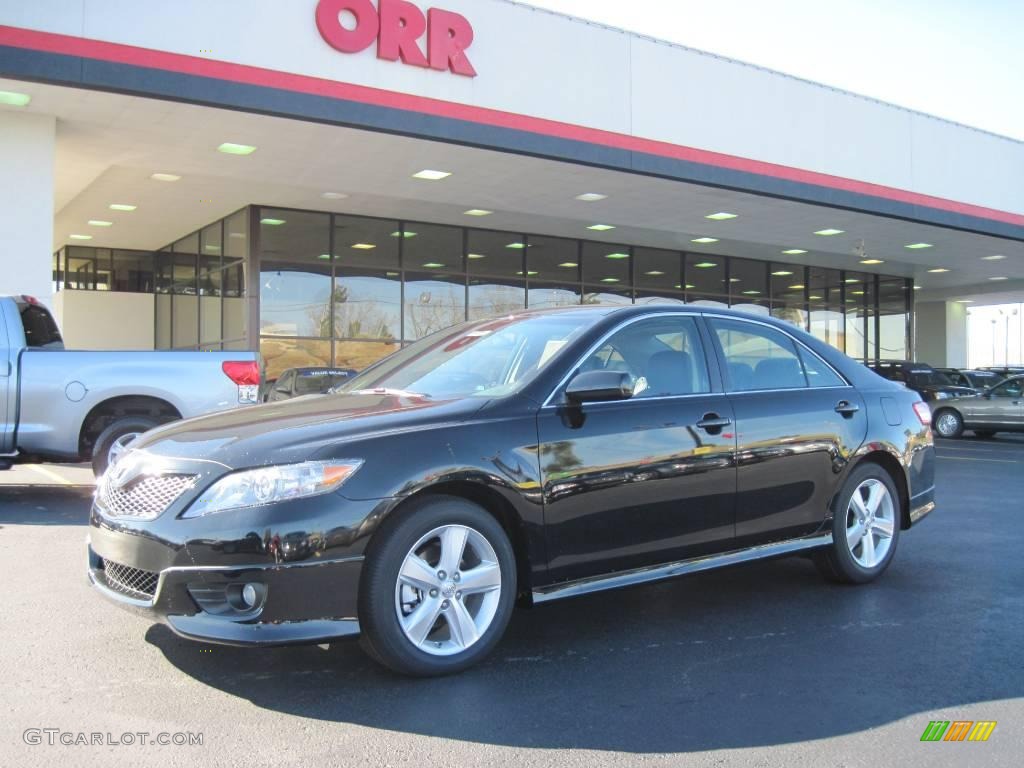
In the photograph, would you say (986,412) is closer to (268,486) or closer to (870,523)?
(870,523)

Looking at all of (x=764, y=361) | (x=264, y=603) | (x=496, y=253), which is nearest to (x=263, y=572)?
(x=264, y=603)

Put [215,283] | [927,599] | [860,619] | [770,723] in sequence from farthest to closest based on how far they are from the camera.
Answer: [215,283] → [927,599] → [860,619] → [770,723]

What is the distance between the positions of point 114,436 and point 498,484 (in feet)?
19.2

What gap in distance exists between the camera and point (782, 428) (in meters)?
5.30

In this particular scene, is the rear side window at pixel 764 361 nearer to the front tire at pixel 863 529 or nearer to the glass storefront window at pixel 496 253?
the front tire at pixel 863 529

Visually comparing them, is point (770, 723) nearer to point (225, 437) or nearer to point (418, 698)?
point (418, 698)

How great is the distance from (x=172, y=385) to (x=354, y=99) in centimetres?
533

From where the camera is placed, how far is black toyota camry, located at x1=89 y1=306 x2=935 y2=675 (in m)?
3.75

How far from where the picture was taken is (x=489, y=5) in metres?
13.8

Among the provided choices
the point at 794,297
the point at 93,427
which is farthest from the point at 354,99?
the point at 794,297

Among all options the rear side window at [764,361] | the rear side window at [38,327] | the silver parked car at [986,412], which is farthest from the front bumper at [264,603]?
the silver parked car at [986,412]

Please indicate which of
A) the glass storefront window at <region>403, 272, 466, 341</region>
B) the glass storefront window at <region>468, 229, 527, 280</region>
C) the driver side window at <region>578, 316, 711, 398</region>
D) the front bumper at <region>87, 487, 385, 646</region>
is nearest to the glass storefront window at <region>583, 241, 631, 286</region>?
the glass storefront window at <region>468, 229, 527, 280</region>

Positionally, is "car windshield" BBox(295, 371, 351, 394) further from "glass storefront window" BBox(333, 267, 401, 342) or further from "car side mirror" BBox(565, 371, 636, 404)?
"car side mirror" BBox(565, 371, 636, 404)

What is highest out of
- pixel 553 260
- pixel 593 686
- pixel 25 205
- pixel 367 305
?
pixel 553 260
